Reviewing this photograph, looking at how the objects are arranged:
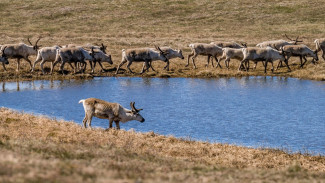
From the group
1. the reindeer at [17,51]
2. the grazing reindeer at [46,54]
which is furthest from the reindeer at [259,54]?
the reindeer at [17,51]

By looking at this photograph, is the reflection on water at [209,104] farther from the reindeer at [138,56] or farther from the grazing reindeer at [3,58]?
the grazing reindeer at [3,58]

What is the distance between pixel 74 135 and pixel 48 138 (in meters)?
1.01

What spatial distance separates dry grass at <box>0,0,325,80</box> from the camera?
57875 mm

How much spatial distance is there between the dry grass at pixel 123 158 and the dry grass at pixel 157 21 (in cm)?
2630

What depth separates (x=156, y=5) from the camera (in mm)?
82812

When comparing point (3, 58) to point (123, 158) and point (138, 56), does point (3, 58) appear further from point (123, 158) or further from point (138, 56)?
point (123, 158)

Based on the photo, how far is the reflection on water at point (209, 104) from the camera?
68.0 ft

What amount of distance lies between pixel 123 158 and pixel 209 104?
47.1ft

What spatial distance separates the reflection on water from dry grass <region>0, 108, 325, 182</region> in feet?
8.75

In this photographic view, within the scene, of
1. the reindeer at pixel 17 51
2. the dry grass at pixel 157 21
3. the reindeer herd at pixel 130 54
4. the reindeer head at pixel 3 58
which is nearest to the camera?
the reindeer head at pixel 3 58

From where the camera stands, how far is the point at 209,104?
27016 mm

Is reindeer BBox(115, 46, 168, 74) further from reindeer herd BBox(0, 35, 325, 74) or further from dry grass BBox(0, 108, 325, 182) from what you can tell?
dry grass BBox(0, 108, 325, 182)

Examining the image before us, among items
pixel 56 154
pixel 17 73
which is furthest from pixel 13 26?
pixel 56 154

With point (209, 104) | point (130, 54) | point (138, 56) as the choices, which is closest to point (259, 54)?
point (138, 56)
